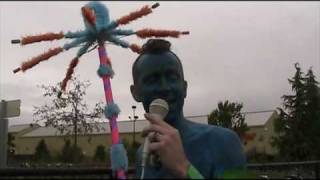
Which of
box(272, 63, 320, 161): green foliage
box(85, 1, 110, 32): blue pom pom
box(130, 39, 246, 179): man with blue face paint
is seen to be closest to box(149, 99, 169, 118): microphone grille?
box(130, 39, 246, 179): man with blue face paint

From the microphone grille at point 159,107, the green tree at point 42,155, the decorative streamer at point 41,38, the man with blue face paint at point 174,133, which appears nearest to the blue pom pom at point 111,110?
the man with blue face paint at point 174,133

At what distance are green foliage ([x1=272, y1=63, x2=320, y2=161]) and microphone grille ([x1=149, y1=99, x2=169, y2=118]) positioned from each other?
90.2 feet

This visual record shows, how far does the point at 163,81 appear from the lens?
118 inches

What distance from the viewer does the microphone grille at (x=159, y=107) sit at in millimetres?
2793

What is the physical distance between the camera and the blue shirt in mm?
2729

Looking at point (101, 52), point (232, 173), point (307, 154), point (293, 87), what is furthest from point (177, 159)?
point (293, 87)

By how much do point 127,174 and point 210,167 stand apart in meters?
0.58

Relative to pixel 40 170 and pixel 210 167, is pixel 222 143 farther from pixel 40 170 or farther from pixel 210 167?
pixel 40 170

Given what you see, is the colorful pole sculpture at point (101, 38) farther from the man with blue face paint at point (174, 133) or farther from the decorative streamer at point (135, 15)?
the man with blue face paint at point (174, 133)

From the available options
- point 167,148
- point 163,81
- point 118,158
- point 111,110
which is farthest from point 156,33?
point 167,148

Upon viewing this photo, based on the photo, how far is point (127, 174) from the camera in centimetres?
309

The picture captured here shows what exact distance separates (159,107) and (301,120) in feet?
95.6

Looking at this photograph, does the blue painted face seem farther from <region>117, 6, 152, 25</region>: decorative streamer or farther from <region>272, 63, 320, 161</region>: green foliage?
<region>272, 63, 320, 161</region>: green foliage

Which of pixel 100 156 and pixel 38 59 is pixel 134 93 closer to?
pixel 38 59
